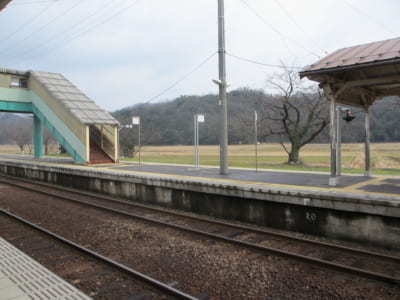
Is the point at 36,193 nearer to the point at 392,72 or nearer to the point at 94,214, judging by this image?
the point at 94,214

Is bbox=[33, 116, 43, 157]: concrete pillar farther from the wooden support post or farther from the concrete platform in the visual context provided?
the wooden support post

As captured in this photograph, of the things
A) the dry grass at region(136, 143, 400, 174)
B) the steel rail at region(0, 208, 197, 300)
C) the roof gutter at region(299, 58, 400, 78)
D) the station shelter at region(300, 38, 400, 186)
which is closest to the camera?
the steel rail at region(0, 208, 197, 300)

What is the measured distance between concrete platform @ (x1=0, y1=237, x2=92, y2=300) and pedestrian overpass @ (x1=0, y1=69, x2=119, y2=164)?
52.5 feet

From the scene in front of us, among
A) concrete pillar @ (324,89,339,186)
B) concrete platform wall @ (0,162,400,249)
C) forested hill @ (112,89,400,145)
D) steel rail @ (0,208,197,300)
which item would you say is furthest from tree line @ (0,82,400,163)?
steel rail @ (0,208,197,300)

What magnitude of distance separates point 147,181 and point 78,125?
10.6m

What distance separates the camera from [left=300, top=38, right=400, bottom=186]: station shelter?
8922 millimetres

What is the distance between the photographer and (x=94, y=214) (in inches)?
437

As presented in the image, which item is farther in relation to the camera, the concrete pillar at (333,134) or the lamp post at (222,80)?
the lamp post at (222,80)

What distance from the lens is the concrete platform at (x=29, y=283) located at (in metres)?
4.72

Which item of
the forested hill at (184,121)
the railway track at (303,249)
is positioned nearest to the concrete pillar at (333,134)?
the railway track at (303,249)

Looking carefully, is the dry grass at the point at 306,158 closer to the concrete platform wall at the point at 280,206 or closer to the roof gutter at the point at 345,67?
the concrete platform wall at the point at 280,206

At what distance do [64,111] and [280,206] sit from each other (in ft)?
60.1

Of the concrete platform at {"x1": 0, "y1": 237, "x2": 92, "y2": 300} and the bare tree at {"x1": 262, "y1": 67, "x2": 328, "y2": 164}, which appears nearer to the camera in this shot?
the concrete platform at {"x1": 0, "y1": 237, "x2": 92, "y2": 300}

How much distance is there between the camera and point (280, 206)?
9266 millimetres
